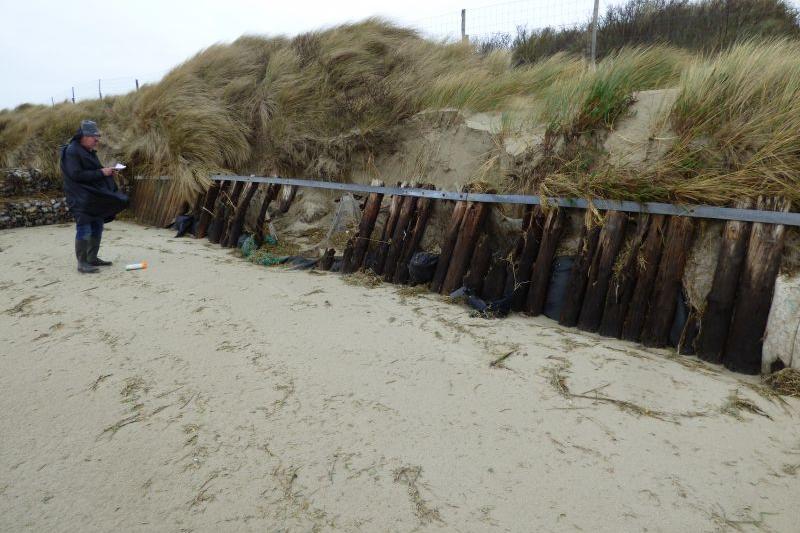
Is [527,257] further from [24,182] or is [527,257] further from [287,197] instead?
[24,182]

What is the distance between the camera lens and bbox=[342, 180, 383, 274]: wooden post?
551cm

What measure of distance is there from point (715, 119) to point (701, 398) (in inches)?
96.6

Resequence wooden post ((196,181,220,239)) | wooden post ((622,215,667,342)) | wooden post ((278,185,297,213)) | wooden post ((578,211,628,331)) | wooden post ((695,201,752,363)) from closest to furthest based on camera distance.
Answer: wooden post ((695,201,752,363)) → wooden post ((622,215,667,342)) → wooden post ((578,211,628,331)) → wooden post ((278,185,297,213)) → wooden post ((196,181,220,239))

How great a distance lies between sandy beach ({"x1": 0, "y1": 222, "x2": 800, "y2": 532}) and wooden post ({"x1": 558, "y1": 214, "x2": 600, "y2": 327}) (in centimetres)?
18

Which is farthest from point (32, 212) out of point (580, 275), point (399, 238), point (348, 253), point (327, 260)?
point (580, 275)

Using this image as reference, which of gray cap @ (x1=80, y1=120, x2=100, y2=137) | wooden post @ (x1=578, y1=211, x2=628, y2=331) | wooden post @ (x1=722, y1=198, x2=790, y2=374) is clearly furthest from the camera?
gray cap @ (x1=80, y1=120, x2=100, y2=137)

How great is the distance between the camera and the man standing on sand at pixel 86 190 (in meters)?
5.57

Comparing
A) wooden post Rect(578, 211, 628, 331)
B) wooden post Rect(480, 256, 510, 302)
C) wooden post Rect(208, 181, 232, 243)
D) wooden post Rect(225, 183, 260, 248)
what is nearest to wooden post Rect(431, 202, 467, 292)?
wooden post Rect(480, 256, 510, 302)

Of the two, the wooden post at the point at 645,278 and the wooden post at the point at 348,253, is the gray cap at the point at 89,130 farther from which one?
the wooden post at the point at 645,278

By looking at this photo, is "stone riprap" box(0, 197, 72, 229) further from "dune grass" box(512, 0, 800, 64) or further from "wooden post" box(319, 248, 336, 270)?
"dune grass" box(512, 0, 800, 64)

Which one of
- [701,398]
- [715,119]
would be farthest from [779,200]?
[701,398]

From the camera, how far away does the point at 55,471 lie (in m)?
2.39

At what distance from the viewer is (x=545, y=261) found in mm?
4180

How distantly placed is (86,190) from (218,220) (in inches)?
74.9
